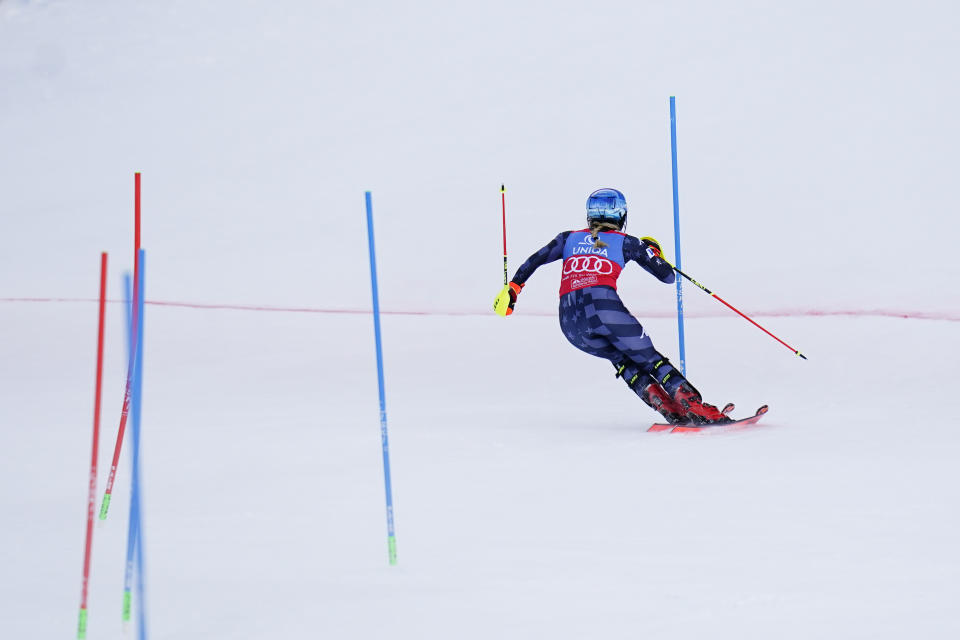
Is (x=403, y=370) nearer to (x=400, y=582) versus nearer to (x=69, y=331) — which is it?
(x=69, y=331)

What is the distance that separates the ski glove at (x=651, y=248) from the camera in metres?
5.57

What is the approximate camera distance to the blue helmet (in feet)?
18.6

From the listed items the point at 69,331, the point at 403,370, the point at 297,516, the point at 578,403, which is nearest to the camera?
the point at 297,516

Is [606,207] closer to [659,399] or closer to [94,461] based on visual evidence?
[659,399]

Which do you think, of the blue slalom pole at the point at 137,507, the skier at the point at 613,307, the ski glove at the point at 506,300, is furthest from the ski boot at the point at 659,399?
the blue slalom pole at the point at 137,507

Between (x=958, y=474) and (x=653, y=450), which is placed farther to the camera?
(x=653, y=450)

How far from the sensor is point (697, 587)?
288 centimetres

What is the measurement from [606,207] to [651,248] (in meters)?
0.30

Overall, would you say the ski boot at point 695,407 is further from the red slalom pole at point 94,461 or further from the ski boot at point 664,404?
the red slalom pole at point 94,461

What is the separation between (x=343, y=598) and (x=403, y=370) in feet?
14.4

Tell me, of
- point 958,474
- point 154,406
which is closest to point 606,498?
point 958,474

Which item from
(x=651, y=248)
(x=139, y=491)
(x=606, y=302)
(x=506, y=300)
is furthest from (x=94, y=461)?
(x=651, y=248)

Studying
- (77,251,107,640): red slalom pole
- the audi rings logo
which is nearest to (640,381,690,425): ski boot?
the audi rings logo

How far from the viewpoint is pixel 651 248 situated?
5.60m
